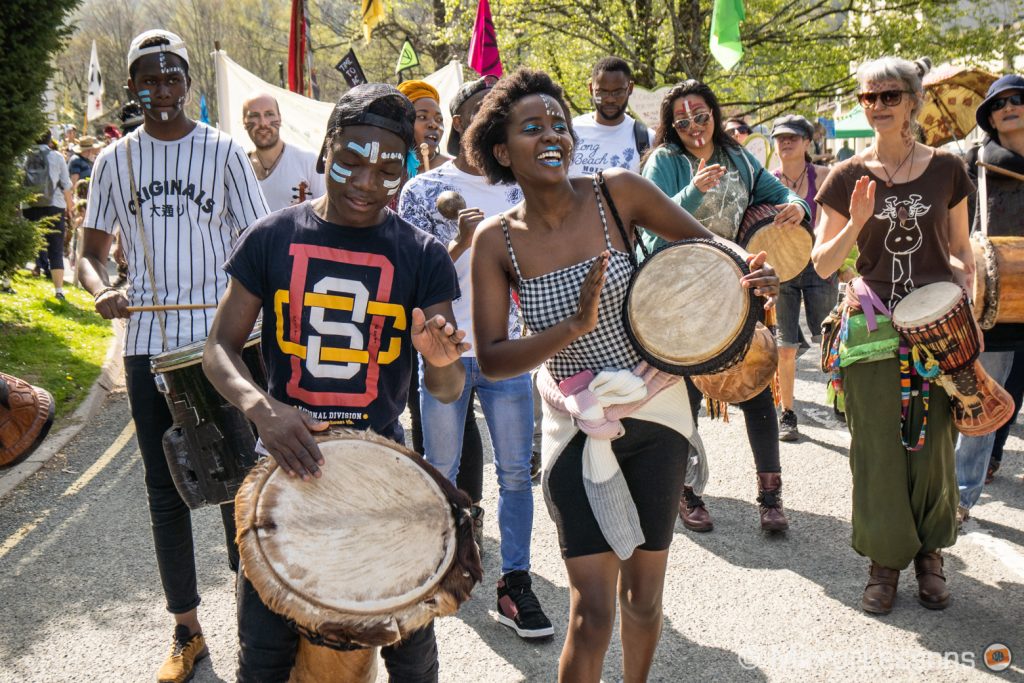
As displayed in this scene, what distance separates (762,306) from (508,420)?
149cm

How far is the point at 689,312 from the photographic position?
9.23 feet

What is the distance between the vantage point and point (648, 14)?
1580cm

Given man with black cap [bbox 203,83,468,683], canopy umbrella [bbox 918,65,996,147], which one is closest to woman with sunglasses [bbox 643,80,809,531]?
man with black cap [bbox 203,83,468,683]

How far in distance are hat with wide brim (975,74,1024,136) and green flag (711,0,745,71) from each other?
5.92 meters

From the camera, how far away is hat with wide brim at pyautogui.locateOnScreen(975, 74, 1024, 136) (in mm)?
4801

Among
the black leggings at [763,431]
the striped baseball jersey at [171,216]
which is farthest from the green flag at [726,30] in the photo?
the striped baseball jersey at [171,216]

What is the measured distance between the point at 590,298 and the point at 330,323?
0.70m

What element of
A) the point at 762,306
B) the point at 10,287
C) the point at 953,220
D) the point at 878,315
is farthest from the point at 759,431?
the point at 10,287

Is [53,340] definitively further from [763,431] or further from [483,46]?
[763,431]

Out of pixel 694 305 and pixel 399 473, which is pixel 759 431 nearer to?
pixel 694 305

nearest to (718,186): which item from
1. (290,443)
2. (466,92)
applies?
(466,92)

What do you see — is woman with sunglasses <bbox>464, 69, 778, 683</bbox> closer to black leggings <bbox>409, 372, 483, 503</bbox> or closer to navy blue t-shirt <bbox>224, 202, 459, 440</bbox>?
navy blue t-shirt <bbox>224, 202, 459, 440</bbox>

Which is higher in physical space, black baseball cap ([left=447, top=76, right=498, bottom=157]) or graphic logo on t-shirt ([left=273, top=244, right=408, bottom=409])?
black baseball cap ([left=447, top=76, right=498, bottom=157])

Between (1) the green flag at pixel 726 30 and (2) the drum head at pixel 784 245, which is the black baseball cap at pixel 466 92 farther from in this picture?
(1) the green flag at pixel 726 30
